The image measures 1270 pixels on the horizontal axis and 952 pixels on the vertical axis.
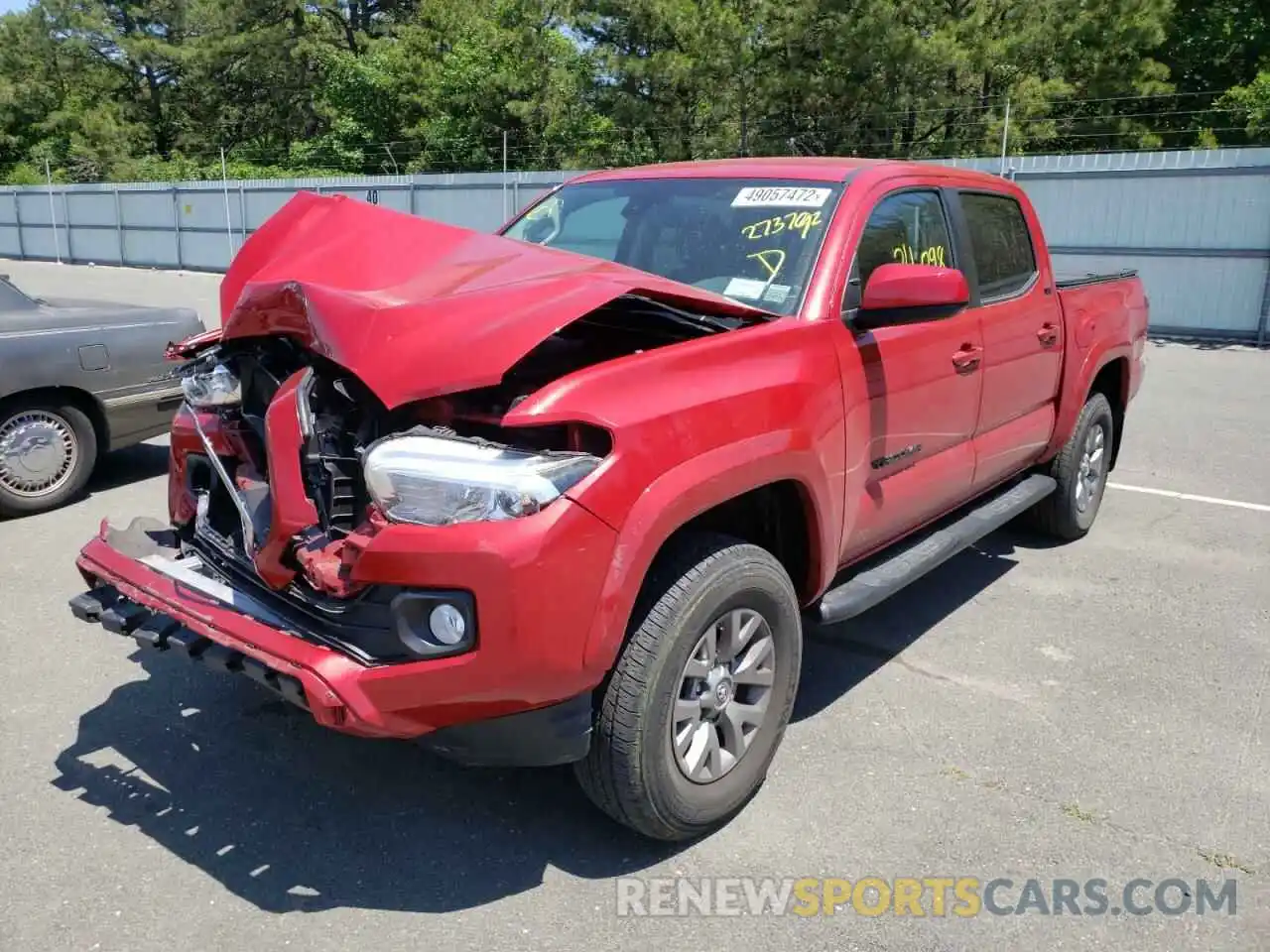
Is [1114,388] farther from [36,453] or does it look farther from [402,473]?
[36,453]

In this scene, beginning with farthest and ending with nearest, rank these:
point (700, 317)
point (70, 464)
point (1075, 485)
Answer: point (70, 464) < point (1075, 485) < point (700, 317)

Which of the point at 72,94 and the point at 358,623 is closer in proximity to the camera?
the point at 358,623

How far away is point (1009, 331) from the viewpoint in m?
4.75

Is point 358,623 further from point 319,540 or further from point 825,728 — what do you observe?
point 825,728

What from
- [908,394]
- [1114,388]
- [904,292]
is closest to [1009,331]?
[908,394]

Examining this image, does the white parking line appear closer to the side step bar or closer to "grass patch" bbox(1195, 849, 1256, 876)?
the side step bar

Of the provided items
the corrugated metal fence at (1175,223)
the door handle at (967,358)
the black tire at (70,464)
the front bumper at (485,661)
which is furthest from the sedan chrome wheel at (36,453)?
the corrugated metal fence at (1175,223)

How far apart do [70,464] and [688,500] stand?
16.6 feet

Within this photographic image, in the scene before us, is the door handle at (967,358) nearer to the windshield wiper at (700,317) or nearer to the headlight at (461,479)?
the windshield wiper at (700,317)

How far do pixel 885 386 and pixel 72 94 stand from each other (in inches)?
2194

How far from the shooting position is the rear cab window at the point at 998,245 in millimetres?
4758

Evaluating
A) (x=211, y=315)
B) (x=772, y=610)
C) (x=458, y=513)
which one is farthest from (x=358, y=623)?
(x=211, y=315)

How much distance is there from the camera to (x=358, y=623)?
2766 mm

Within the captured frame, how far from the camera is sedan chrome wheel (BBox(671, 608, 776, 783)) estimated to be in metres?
3.05
